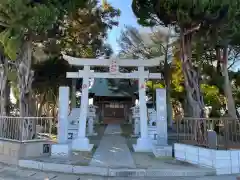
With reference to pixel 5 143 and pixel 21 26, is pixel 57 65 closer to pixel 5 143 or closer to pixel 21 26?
pixel 21 26

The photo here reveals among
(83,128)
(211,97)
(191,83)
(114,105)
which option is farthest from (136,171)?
(114,105)

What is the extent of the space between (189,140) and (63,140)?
4.14 meters

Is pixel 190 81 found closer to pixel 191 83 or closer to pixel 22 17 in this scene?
pixel 191 83

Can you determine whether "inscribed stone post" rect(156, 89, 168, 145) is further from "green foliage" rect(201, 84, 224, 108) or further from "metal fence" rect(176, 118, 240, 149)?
"green foliage" rect(201, 84, 224, 108)

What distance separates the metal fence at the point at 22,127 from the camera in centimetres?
682

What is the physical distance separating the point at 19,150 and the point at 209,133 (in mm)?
4963

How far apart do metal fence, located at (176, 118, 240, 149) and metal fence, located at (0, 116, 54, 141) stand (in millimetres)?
3986

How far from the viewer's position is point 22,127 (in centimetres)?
676

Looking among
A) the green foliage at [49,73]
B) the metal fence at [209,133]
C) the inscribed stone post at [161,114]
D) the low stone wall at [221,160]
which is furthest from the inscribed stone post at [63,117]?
the green foliage at [49,73]

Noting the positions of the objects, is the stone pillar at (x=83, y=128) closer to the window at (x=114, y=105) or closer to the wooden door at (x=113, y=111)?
the wooden door at (x=113, y=111)

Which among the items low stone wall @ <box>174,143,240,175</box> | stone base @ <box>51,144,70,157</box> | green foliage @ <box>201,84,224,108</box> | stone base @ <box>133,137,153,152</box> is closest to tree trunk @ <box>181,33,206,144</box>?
stone base @ <box>133,137,153,152</box>

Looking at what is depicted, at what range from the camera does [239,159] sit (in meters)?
5.92

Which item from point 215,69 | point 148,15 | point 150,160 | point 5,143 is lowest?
point 150,160

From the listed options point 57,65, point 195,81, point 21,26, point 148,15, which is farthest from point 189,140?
point 57,65
